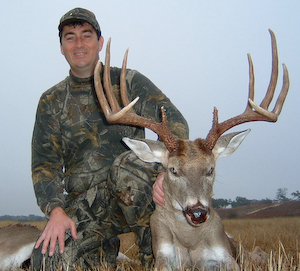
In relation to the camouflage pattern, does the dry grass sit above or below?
below

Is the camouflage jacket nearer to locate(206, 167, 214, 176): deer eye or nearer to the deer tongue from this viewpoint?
locate(206, 167, 214, 176): deer eye

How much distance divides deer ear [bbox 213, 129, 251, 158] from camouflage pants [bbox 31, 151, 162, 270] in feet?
2.54

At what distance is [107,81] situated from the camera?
4758 millimetres

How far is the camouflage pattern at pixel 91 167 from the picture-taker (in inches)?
200

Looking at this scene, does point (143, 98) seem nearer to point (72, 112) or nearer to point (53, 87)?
point (72, 112)

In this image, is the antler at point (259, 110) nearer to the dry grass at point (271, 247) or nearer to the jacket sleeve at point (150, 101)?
the jacket sleeve at point (150, 101)

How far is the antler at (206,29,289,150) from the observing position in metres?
4.66

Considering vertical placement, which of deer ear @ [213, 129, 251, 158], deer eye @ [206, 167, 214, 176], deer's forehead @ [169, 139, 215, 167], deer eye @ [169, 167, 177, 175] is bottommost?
deer eye @ [206, 167, 214, 176]

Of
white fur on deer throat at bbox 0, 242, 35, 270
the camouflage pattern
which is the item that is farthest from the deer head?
white fur on deer throat at bbox 0, 242, 35, 270

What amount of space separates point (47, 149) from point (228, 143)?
2.80 meters

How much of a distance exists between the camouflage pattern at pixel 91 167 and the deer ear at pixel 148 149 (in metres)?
0.21

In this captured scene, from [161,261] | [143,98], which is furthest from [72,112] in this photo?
[161,261]

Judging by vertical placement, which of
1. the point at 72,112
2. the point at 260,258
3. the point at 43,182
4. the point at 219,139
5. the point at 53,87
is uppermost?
the point at 53,87

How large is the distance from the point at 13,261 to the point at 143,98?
2930 mm
